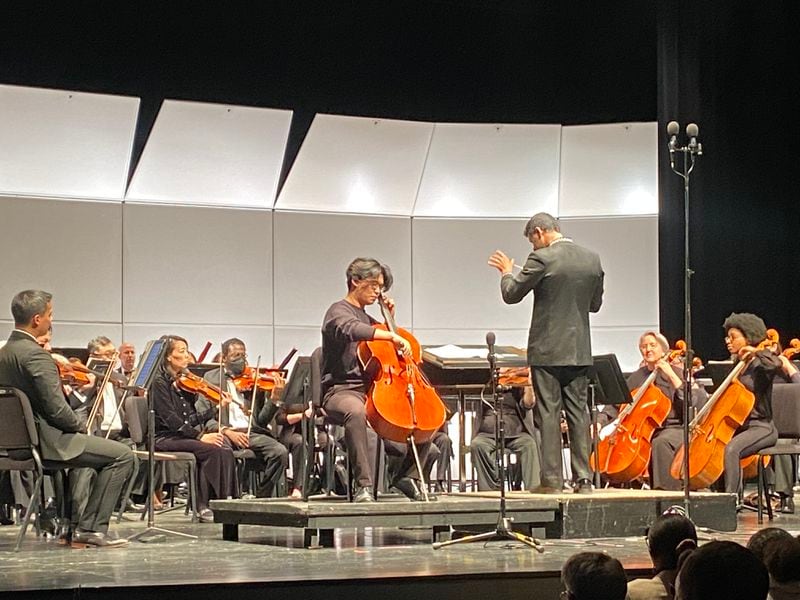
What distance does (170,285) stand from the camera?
1138 cm

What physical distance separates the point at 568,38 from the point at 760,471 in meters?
5.88

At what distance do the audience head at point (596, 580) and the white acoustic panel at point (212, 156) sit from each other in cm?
899

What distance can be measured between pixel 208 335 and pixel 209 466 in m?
4.07

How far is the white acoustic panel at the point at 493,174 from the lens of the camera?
12.1 meters

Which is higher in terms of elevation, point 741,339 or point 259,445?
point 741,339

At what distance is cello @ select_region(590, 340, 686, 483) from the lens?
7.57m

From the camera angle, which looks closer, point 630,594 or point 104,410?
point 630,594

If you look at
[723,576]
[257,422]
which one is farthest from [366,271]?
[723,576]

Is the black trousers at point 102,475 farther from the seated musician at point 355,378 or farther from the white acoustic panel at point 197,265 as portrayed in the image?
the white acoustic panel at point 197,265

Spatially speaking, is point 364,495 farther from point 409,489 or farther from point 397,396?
point 397,396

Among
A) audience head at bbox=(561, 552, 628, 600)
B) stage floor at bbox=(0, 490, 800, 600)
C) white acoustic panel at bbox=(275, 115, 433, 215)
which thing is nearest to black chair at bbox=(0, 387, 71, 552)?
stage floor at bbox=(0, 490, 800, 600)

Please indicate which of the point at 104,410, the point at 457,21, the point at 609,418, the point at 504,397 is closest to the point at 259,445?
the point at 104,410

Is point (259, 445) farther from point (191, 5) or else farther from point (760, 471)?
point (191, 5)

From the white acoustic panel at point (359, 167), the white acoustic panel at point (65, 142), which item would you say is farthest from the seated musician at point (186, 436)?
the white acoustic panel at point (359, 167)
